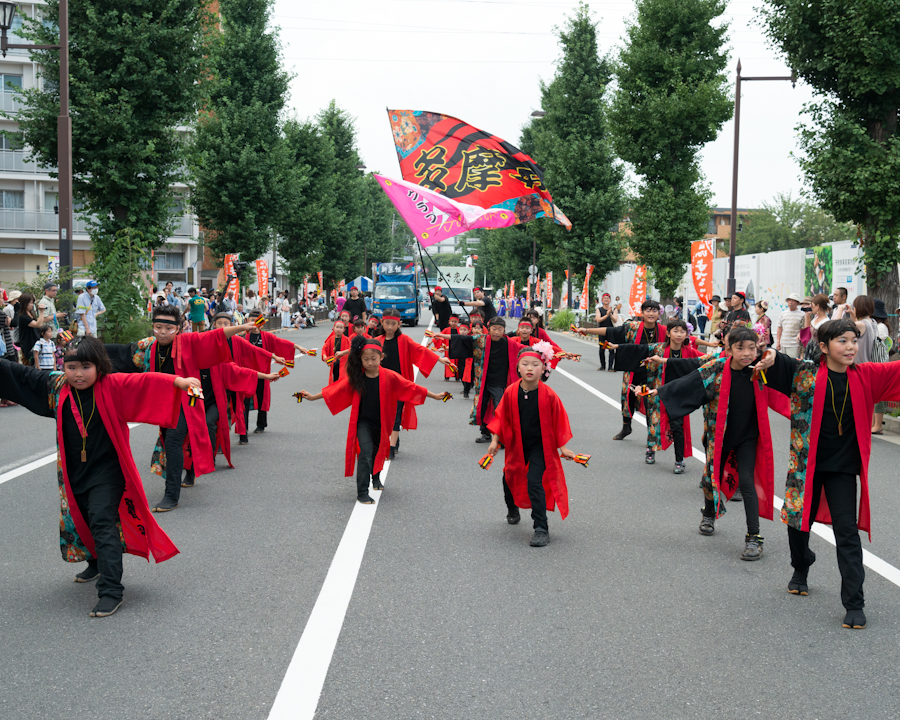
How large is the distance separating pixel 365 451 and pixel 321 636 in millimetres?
3167

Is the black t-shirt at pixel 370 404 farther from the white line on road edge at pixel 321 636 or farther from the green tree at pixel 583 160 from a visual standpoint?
the green tree at pixel 583 160

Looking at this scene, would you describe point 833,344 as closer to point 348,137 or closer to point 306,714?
point 306,714

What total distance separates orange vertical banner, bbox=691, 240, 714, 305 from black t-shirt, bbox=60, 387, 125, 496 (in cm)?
2036

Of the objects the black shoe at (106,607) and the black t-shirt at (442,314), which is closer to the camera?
A: the black shoe at (106,607)

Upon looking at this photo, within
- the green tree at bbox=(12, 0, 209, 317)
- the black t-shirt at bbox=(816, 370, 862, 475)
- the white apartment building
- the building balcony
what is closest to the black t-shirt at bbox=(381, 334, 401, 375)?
the black t-shirt at bbox=(816, 370, 862, 475)

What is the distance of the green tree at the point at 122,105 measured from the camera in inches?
795

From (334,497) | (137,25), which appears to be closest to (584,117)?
(137,25)

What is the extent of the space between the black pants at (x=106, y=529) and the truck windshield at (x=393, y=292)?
39.7m

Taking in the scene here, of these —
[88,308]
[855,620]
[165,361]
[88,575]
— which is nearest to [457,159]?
[88,308]

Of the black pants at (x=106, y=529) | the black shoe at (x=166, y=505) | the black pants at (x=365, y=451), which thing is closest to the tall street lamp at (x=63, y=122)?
the black shoe at (x=166, y=505)

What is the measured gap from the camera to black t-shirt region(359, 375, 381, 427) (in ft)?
24.8

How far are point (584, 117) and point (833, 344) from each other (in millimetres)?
39337

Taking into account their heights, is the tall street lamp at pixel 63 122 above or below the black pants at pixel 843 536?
above

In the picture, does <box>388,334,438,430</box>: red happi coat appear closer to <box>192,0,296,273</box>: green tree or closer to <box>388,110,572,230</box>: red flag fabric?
<box>388,110,572,230</box>: red flag fabric
